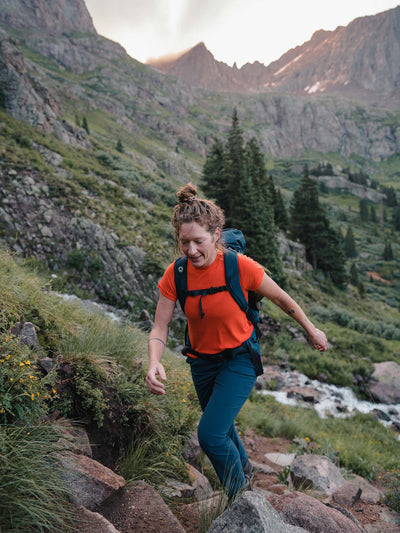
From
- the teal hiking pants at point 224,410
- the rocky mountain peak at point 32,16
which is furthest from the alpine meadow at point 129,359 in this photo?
the rocky mountain peak at point 32,16

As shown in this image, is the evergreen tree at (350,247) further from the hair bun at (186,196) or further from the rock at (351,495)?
the hair bun at (186,196)

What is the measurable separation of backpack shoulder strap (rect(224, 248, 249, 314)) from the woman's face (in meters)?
0.16

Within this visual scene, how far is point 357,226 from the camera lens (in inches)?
3927

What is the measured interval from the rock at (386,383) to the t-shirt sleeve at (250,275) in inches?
470

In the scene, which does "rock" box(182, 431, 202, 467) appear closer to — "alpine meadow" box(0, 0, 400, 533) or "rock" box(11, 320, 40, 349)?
"alpine meadow" box(0, 0, 400, 533)

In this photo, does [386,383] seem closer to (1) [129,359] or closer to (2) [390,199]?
(1) [129,359]

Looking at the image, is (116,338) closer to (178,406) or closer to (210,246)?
(178,406)

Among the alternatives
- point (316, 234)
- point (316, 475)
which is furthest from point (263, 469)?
point (316, 234)

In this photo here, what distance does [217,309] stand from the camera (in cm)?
265

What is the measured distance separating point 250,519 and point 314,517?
38.0 inches

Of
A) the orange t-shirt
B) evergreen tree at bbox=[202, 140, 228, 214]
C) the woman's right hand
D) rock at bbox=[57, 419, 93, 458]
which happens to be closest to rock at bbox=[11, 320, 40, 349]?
rock at bbox=[57, 419, 93, 458]

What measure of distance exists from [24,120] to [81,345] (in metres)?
18.9

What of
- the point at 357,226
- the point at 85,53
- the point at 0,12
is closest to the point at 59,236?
the point at 357,226

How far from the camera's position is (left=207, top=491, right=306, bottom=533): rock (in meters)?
2.01
